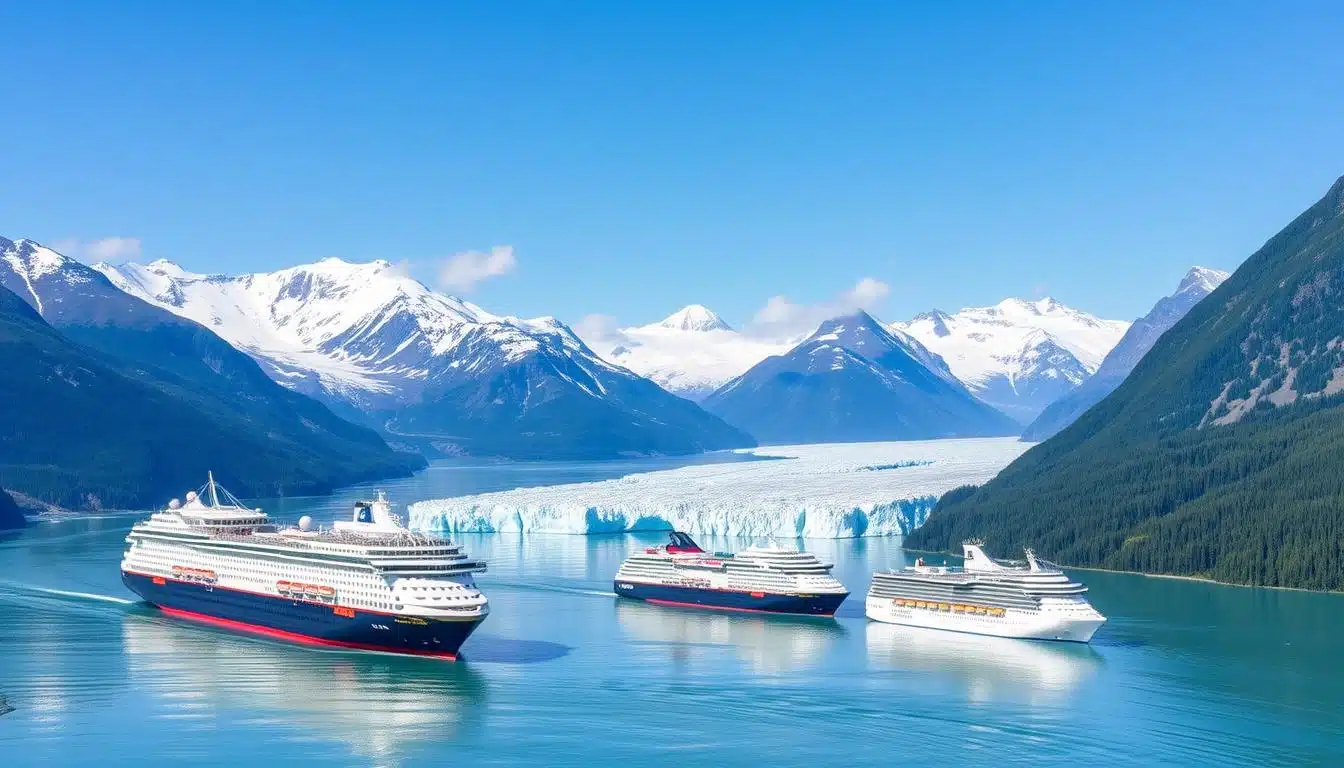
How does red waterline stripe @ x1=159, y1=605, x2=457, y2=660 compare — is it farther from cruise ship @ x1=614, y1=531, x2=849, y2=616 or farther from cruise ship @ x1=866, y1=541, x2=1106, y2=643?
cruise ship @ x1=866, y1=541, x2=1106, y2=643

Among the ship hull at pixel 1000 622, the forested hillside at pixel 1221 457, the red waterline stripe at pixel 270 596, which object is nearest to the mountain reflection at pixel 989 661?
the ship hull at pixel 1000 622

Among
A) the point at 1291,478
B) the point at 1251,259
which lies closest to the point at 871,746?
the point at 1291,478

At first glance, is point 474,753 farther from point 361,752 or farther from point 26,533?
point 26,533

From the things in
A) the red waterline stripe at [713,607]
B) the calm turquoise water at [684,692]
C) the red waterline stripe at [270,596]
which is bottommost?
the calm turquoise water at [684,692]

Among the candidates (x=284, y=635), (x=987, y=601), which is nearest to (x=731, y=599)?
(x=987, y=601)

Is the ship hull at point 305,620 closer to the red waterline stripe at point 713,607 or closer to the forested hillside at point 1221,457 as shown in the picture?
the red waterline stripe at point 713,607

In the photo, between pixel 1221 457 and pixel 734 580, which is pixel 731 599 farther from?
pixel 1221 457

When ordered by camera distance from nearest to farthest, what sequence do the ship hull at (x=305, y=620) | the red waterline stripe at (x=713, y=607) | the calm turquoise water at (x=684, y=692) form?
the calm turquoise water at (x=684, y=692) → the ship hull at (x=305, y=620) → the red waterline stripe at (x=713, y=607)

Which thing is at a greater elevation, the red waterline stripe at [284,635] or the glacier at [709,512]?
the glacier at [709,512]
